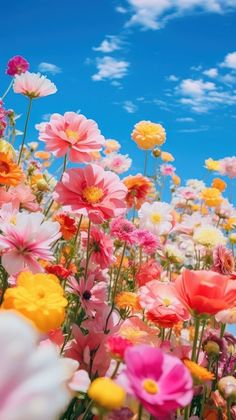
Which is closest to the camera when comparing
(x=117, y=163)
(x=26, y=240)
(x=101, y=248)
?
(x=26, y=240)

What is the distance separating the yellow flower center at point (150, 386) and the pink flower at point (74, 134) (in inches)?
29.3

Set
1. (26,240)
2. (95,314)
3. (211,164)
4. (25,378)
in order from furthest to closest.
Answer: (211,164) < (95,314) < (26,240) < (25,378)

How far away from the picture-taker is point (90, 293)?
1.18 metres

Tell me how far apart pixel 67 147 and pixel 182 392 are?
80 cm

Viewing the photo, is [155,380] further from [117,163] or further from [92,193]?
[117,163]

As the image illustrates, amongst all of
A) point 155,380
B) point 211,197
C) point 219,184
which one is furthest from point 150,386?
point 219,184

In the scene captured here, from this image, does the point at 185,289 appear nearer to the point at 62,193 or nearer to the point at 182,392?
the point at 182,392

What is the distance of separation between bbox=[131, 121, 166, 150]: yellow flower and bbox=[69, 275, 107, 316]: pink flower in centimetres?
90

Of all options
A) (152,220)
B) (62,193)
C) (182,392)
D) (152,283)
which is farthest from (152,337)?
(152,220)

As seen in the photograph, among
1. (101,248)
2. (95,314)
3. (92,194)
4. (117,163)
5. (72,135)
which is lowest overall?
(95,314)

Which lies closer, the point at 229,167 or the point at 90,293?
the point at 90,293

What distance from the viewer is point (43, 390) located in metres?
0.35

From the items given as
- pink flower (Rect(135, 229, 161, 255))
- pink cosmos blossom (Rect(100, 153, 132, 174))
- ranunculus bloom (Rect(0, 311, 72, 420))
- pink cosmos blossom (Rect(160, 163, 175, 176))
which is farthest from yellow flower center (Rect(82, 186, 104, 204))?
pink cosmos blossom (Rect(160, 163, 175, 176))

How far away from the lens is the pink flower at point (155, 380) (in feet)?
1.60
